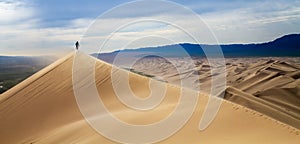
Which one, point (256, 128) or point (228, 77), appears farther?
point (228, 77)

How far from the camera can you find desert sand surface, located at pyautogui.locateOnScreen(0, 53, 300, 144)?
955cm

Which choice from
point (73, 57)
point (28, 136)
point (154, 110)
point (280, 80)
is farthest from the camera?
point (280, 80)

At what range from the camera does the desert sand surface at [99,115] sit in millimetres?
9555

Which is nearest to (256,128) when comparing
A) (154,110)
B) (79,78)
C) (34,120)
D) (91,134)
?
(154,110)

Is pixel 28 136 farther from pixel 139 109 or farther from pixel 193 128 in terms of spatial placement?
pixel 193 128

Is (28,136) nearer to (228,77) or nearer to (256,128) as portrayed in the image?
(256,128)

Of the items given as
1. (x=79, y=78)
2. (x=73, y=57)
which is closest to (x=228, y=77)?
(x=73, y=57)

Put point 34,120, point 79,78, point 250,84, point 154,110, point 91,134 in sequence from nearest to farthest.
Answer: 1. point 91,134
2. point 154,110
3. point 34,120
4. point 79,78
5. point 250,84

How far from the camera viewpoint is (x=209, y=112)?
11.4 meters

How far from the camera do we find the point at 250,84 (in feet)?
118

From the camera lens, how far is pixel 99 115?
13.6m

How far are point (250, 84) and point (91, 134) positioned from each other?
89.5 ft

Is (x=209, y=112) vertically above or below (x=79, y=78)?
below

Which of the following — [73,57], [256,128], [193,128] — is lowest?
[256,128]
